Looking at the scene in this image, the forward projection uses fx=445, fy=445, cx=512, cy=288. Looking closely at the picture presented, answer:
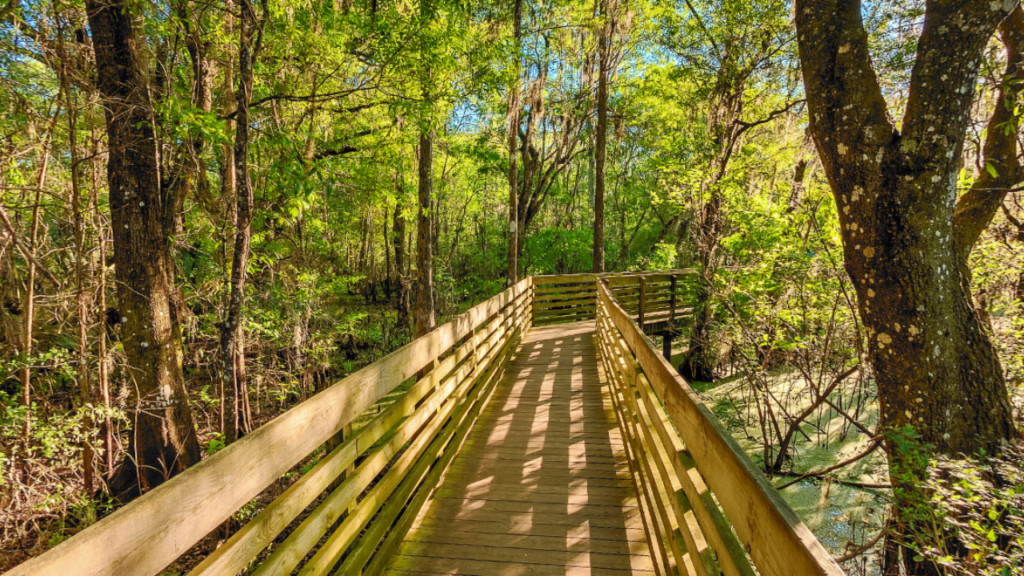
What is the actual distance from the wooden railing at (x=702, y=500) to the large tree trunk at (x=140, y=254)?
17.3ft

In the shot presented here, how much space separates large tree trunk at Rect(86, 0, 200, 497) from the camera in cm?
471

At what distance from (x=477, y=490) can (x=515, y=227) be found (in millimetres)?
10101

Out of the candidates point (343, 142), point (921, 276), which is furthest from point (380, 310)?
point (921, 276)

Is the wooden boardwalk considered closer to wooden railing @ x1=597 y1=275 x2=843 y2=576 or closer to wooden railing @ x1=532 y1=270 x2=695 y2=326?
wooden railing @ x1=597 y1=275 x2=843 y2=576

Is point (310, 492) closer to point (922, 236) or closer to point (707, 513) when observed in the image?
point (707, 513)

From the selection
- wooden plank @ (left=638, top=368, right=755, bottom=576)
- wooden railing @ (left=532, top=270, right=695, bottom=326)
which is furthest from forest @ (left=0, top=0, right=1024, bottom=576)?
wooden plank @ (left=638, top=368, right=755, bottom=576)

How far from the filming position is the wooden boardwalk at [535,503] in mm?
2633

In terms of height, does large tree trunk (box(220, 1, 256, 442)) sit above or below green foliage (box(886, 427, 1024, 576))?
above

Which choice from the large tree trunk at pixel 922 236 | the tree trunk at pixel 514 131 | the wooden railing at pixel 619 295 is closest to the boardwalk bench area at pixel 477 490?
the large tree trunk at pixel 922 236

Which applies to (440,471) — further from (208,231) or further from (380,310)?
(380,310)

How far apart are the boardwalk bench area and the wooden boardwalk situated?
1 centimetres

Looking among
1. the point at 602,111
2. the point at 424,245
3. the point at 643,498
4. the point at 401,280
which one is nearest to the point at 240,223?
the point at 424,245

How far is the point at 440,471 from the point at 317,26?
337 inches

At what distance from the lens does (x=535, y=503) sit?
3.25 meters
